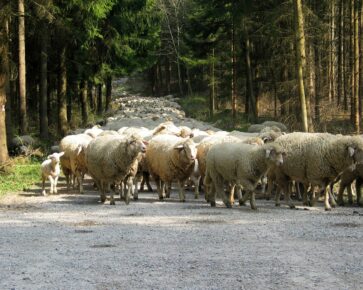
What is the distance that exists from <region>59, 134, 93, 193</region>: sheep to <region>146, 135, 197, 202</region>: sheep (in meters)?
2.34

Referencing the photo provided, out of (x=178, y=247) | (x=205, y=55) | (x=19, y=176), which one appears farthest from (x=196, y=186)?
(x=205, y=55)

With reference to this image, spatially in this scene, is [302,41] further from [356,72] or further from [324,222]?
[324,222]

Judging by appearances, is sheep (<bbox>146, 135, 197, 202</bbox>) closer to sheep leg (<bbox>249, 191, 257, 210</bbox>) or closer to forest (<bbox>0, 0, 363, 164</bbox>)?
sheep leg (<bbox>249, 191, 257, 210</bbox>)

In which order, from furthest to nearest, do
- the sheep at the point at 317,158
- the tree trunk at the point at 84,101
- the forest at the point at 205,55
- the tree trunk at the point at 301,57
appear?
the tree trunk at the point at 84,101
the forest at the point at 205,55
the tree trunk at the point at 301,57
the sheep at the point at 317,158

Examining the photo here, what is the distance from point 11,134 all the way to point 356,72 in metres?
15.6

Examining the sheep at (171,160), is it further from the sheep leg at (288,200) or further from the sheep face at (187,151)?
the sheep leg at (288,200)

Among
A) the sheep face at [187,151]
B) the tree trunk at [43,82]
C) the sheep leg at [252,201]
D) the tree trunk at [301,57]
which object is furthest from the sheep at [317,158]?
the tree trunk at [43,82]

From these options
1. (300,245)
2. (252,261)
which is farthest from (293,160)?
(252,261)

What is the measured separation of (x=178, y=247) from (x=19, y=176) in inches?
510

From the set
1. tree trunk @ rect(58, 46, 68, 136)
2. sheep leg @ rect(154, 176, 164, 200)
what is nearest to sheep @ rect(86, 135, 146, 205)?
sheep leg @ rect(154, 176, 164, 200)

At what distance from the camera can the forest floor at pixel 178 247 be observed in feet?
25.9

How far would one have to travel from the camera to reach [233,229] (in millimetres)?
11914

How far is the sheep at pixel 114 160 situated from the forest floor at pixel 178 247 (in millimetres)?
940

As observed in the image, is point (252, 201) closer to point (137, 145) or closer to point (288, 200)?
point (288, 200)
